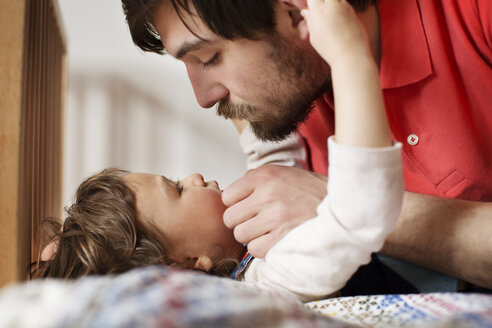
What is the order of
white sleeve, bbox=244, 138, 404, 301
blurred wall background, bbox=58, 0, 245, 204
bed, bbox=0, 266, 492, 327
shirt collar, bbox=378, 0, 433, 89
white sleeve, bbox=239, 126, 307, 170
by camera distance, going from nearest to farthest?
bed, bbox=0, 266, 492, 327
white sleeve, bbox=244, 138, 404, 301
shirt collar, bbox=378, 0, 433, 89
white sleeve, bbox=239, 126, 307, 170
blurred wall background, bbox=58, 0, 245, 204

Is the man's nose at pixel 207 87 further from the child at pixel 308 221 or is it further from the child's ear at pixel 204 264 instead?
the child's ear at pixel 204 264

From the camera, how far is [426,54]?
1.00m

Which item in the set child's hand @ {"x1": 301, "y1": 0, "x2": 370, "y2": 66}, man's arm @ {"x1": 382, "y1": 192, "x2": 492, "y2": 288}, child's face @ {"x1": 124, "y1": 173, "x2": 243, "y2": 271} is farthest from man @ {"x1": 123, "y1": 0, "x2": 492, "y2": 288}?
child's hand @ {"x1": 301, "y1": 0, "x2": 370, "y2": 66}

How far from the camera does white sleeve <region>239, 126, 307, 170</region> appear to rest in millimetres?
1428

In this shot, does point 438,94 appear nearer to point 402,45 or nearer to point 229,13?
point 402,45

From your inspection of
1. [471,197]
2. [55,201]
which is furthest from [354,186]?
[55,201]

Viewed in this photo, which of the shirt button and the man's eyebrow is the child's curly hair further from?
the shirt button

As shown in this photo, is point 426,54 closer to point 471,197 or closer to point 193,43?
point 471,197

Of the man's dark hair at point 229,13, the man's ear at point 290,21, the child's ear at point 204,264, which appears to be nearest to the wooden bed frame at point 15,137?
the man's dark hair at point 229,13

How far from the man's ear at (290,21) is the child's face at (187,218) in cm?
40

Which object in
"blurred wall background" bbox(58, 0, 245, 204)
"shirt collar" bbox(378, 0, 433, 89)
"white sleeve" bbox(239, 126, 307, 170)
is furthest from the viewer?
"blurred wall background" bbox(58, 0, 245, 204)

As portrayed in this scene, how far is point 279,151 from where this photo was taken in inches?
57.2

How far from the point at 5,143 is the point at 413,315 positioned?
0.65 metres

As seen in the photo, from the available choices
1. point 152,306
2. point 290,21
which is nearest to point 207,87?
point 290,21
